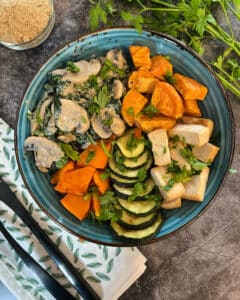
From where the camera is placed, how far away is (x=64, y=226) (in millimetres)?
2307

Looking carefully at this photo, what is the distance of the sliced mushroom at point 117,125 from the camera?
7.42ft

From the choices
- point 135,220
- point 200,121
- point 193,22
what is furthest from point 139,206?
point 193,22

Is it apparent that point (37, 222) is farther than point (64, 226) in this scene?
Yes

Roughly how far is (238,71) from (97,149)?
91 centimetres

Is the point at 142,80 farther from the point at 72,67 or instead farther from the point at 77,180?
the point at 77,180

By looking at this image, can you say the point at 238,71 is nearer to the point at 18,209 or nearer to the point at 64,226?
the point at 64,226

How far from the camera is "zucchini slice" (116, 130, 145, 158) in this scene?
2238mm

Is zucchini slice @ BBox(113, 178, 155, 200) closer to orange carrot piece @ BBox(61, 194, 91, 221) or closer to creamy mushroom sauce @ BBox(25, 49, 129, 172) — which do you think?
orange carrot piece @ BBox(61, 194, 91, 221)

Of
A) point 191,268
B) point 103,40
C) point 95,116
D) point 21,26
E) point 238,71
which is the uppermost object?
point 21,26

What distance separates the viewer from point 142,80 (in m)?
2.25

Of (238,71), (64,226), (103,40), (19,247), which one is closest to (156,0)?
(103,40)

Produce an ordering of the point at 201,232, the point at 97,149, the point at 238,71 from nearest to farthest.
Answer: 1. the point at 97,149
2. the point at 238,71
3. the point at 201,232

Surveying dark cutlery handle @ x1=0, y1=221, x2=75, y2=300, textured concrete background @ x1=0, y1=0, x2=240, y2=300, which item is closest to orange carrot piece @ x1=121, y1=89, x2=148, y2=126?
textured concrete background @ x1=0, y1=0, x2=240, y2=300

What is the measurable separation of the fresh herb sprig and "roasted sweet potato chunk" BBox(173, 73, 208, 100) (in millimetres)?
242
